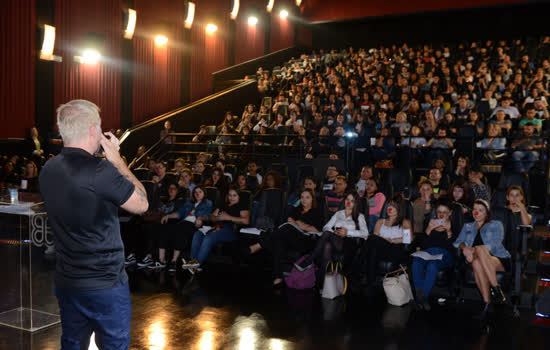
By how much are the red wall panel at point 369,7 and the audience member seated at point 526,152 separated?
409 inches

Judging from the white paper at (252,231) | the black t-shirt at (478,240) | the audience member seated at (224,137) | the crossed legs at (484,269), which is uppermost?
the audience member seated at (224,137)

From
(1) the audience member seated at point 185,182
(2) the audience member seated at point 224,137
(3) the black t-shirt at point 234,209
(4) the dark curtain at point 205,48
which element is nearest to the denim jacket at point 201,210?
(3) the black t-shirt at point 234,209

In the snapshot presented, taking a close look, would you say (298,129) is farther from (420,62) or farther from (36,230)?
(36,230)

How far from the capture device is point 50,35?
10.3 metres

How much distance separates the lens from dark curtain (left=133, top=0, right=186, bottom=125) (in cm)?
1288

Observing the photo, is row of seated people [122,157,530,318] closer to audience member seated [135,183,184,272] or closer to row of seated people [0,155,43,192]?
audience member seated [135,183,184,272]

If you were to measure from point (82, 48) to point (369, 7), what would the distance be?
11.0 metres

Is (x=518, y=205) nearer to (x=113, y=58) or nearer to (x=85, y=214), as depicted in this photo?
(x=85, y=214)

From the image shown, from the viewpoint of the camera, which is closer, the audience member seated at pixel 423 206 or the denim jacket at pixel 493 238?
the denim jacket at pixel 493 238

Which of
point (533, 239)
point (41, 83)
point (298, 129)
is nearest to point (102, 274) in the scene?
point (533, 239)

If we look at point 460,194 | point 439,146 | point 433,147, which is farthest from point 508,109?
point 460,194

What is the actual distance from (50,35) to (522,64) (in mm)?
10386

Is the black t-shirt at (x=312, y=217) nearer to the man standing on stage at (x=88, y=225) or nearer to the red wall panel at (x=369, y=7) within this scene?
the man standing on stage at (x=88, y=225)

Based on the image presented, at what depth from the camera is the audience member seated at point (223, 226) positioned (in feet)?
19.2
